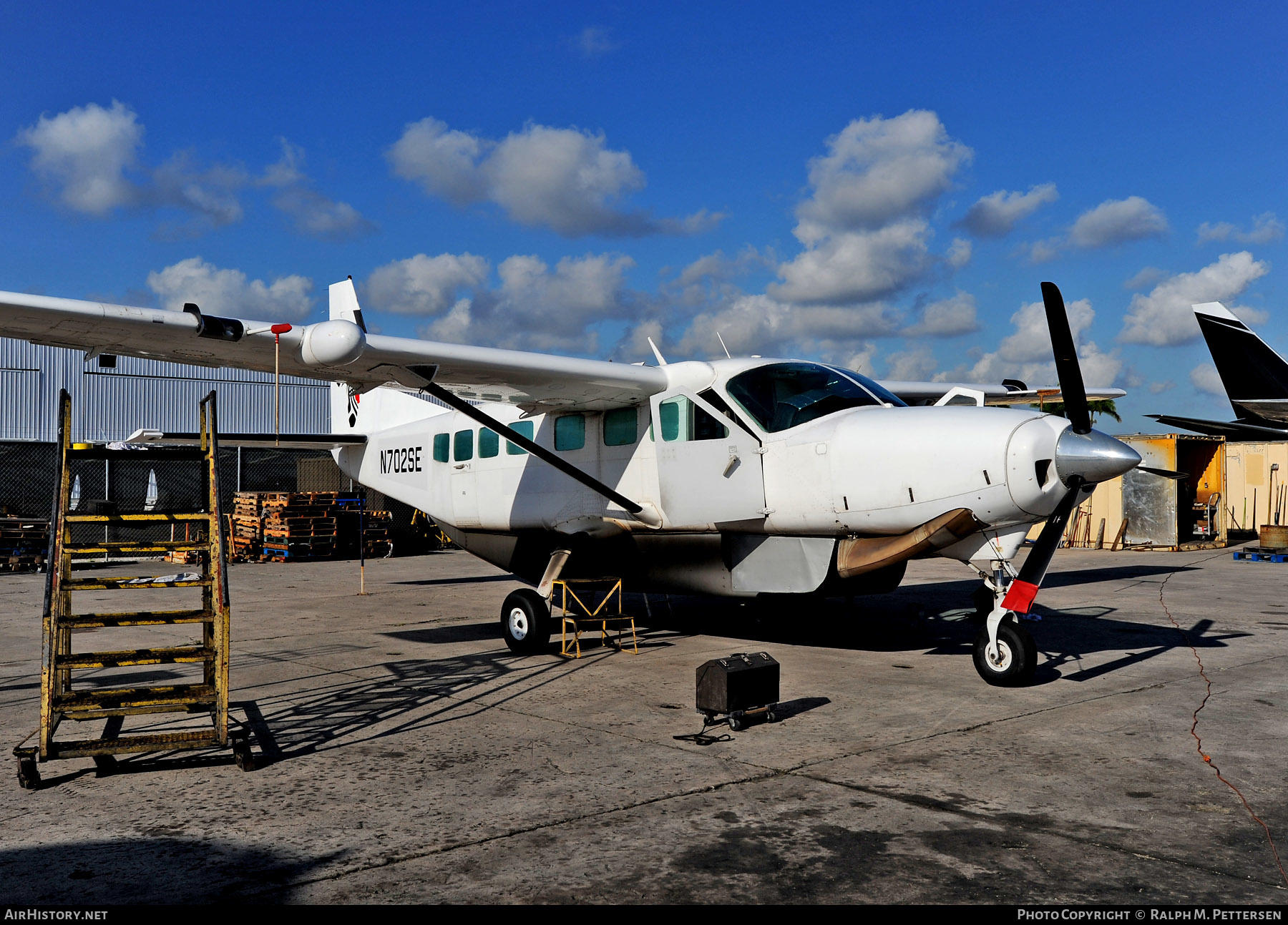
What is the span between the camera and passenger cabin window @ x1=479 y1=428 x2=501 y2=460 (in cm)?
1204

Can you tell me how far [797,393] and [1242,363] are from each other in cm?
1326

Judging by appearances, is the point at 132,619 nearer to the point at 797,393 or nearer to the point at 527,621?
the point at 527,621

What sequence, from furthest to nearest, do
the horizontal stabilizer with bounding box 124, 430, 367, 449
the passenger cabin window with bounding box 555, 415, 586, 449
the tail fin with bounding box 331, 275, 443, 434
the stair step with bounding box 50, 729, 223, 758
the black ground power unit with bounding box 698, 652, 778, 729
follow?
the tail fin with bounding box 331, 275, 443, 434
the horizontal stabilizer with bounding box 124, 430, 367, 449
the passenger cabin window with bounding box 555, 415, 586, 449
the black ground power unit with bounding box 698, 652, 778, 729
the stair step with bounding box 50, 729, 223, 758

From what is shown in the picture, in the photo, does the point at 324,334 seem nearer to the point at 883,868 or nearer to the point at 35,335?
the point at 35,335

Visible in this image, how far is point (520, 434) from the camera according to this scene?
459 inches

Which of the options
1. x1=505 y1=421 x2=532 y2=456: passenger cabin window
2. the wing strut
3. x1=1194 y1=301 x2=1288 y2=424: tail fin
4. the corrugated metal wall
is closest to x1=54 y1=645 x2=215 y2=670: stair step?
the wing strut

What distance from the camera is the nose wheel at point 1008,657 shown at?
7723 millimetres

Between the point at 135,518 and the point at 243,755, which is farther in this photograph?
the point at 135,518

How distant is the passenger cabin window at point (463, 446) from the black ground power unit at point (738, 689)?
21.1 feet

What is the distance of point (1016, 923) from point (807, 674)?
17.1 ft

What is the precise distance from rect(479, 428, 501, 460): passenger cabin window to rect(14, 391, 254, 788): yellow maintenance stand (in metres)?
5.61

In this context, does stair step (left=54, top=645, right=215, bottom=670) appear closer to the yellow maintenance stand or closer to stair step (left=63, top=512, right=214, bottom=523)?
the yellow maintenance stand

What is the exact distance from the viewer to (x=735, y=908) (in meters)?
3.60

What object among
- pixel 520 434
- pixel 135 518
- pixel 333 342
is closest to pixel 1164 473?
pixel 520 434
